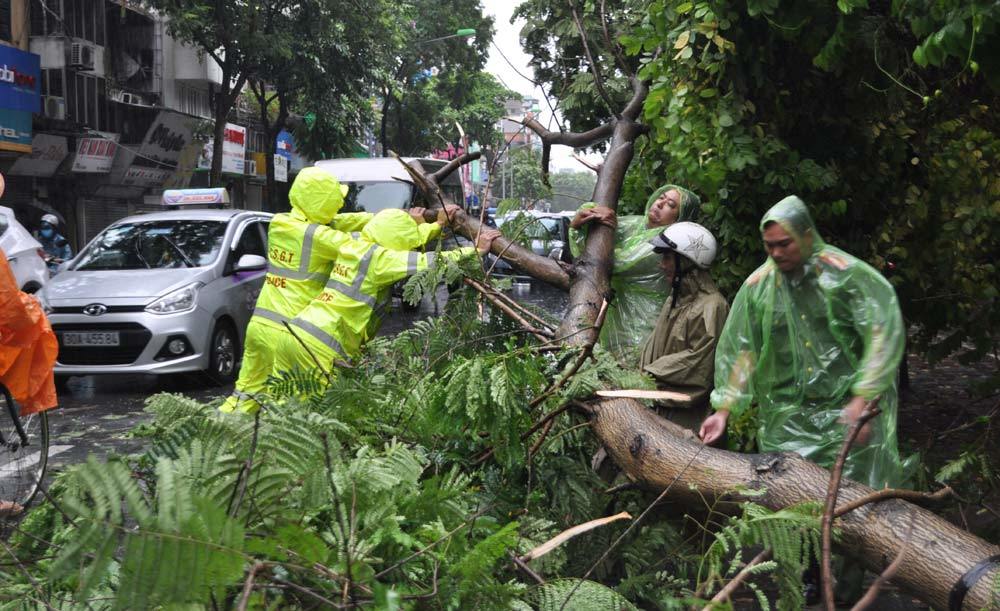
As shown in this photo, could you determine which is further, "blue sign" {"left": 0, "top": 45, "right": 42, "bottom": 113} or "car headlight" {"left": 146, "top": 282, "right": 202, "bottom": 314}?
"blue sign" {"left": 0, "top": 45, "right": 42, "bottom": 113}

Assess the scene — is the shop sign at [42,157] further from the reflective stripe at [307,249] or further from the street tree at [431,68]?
the reflective stripe at [307,249]

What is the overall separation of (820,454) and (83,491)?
2.70 metres

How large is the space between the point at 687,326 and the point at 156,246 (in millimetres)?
6864

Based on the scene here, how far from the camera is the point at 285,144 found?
33938 mm

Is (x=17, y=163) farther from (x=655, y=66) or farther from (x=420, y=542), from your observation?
(x=420, y=542)

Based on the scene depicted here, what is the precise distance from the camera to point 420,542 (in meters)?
2.23

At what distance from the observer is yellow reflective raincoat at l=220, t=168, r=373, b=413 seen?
5.12m

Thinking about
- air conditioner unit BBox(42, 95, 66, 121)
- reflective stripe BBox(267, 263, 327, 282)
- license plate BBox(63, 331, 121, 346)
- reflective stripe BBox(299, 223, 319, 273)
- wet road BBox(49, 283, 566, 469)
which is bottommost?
wet road BBox(49, 283, 566, 469)

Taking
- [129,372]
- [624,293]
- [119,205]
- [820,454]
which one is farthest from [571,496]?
[119,205]

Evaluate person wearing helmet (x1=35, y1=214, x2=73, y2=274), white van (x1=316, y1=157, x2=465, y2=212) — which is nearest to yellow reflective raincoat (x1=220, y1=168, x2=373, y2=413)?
person wearing helmet (x1=35, y1=214, x2=73, y2=274)

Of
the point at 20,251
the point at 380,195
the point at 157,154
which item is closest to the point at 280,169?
the point at 157,154

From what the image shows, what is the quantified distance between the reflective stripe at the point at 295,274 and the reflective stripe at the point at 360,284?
0.91 feet

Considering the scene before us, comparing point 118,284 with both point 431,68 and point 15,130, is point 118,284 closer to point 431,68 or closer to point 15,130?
point 15,130

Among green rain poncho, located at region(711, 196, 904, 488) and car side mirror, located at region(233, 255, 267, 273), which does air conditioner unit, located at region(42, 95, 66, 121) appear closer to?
car side mirror, located at region(233, 255, 267, 273)
